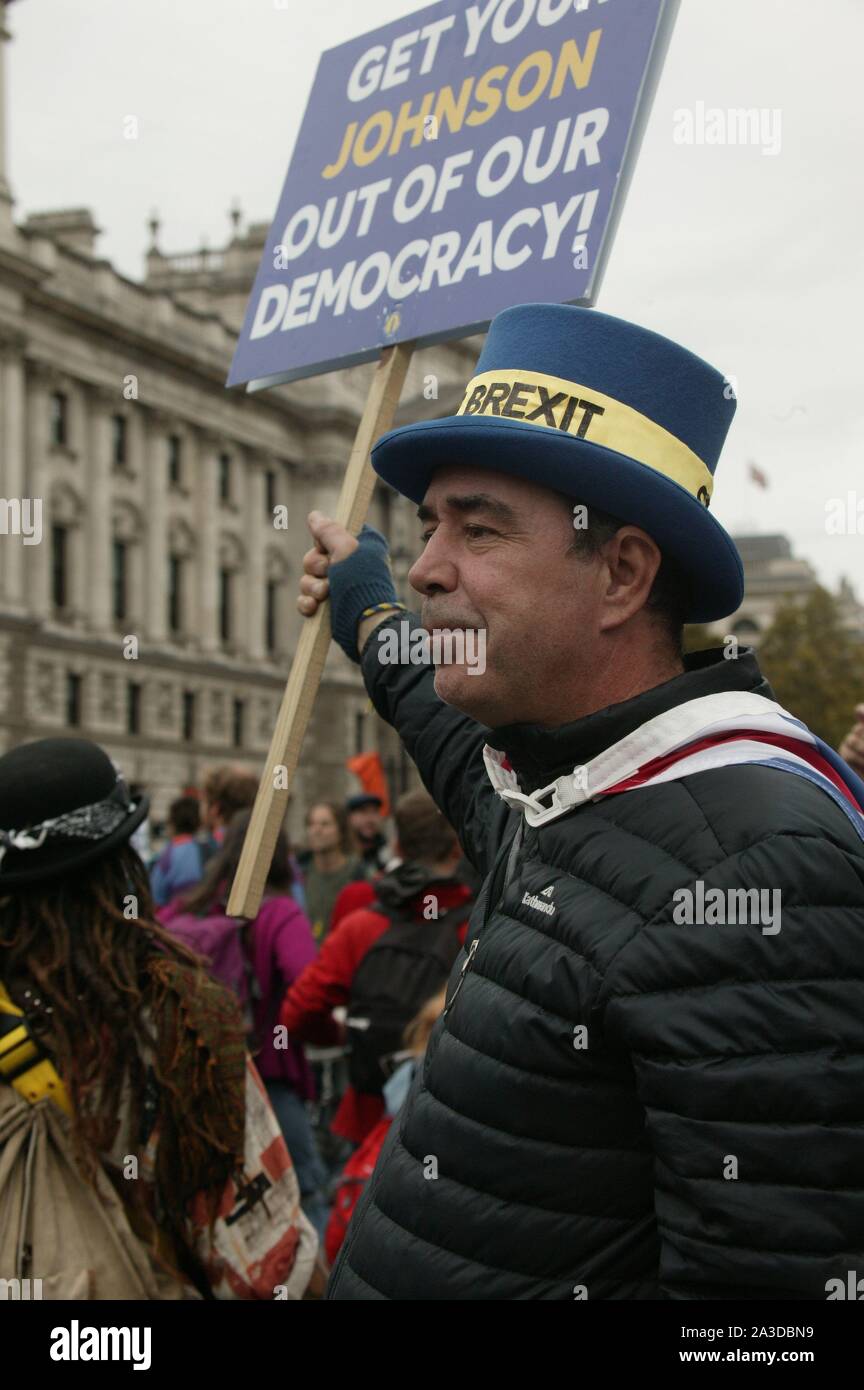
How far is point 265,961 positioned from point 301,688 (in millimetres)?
3195

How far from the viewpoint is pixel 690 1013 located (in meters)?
1.61

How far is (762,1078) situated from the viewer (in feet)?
5.13

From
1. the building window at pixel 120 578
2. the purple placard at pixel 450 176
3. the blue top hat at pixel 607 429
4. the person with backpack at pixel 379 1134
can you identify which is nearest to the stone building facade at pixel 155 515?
the building window at pixel 120 578

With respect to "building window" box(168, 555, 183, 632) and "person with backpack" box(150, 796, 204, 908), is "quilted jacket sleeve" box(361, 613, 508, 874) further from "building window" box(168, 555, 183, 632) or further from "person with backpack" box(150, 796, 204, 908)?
"building window" box(168, 555, 183, 632)

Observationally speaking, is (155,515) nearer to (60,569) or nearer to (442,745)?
(60,569)

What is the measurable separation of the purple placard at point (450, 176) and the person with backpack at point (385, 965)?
2.44 metres

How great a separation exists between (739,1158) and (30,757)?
176cm

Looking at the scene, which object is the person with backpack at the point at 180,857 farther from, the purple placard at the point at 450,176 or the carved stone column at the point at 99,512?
the carved stone column at the point at 99,512

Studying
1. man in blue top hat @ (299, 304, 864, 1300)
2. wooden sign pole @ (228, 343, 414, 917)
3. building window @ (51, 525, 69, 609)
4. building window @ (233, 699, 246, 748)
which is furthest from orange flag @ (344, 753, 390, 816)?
building window @ (233, 699, 246, 748)

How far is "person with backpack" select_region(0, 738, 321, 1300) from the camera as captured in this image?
2662 millimetres

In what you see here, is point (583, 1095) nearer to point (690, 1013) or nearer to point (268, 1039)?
point (690, 1013)

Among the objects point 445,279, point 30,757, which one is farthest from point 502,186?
point 30,757

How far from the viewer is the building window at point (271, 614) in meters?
50.6

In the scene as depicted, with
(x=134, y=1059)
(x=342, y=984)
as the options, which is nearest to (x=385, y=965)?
(x=342, y=984)
